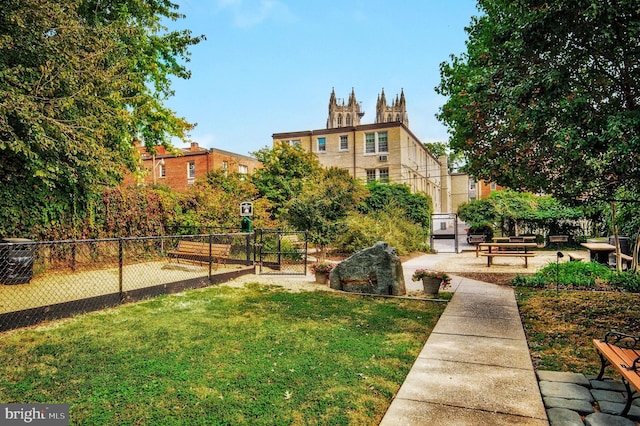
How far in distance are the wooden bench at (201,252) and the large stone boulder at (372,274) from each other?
12.9 feet

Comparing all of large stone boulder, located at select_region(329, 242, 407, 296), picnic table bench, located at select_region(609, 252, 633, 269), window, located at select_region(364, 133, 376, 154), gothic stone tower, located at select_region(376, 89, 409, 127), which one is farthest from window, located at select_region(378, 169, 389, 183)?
gothic stone tower, located at select_region(376, 89, 409, 127)

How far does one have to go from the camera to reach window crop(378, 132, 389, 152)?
3234 cm

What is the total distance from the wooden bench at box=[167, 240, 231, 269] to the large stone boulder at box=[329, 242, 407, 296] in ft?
12.9

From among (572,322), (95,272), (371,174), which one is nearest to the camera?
(572,322)

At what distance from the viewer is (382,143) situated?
32500 mm

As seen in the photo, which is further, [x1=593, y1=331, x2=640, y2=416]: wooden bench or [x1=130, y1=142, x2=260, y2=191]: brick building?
[x1=130, y1=142, x2=260, y2=191]: brick building

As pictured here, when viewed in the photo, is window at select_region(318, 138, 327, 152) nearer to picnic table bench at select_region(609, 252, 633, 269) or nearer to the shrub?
the shrub

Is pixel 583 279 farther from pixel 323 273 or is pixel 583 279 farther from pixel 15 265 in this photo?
pixel 15 265

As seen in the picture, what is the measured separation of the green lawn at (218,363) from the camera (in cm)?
330

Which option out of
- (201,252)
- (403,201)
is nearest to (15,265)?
(201,252)

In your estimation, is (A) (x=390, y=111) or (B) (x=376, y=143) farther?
(A) (x=390, y=111)

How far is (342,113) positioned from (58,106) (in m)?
62.7

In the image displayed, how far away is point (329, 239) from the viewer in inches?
612

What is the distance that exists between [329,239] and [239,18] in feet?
28.1
